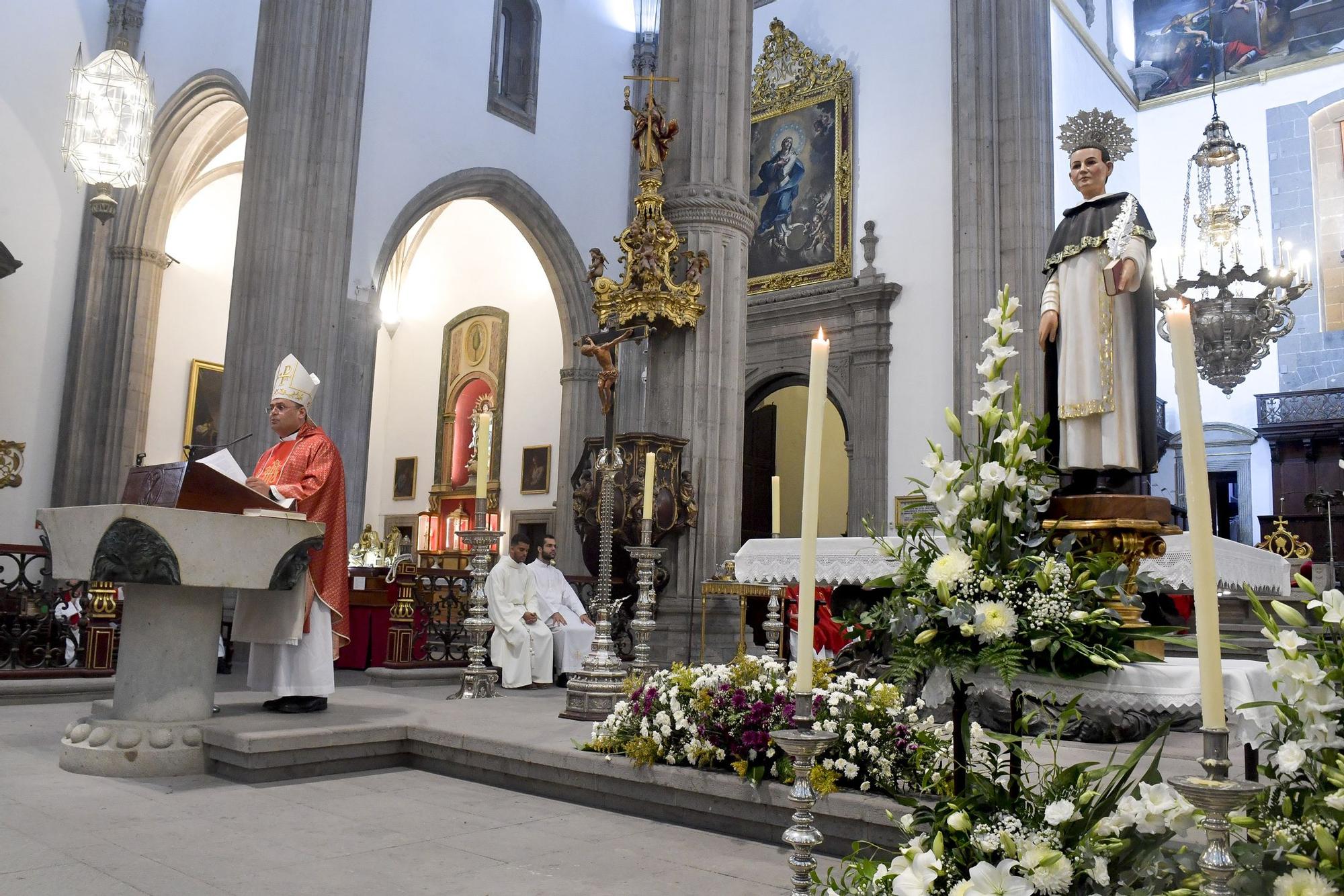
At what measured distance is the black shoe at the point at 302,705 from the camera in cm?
525

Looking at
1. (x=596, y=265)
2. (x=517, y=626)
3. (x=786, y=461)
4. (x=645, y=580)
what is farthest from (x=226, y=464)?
(x=786, y=461)

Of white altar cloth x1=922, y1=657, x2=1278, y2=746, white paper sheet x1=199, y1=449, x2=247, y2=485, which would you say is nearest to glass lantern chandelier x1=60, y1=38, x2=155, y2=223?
white paper sheet x1=199, y1=449, x2=247, y2=485

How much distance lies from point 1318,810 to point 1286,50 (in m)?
22.0

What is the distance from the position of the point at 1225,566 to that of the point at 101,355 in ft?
49.2

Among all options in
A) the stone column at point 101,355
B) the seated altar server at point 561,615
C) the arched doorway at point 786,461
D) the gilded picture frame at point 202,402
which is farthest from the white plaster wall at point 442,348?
the seated altar server at point 561,615

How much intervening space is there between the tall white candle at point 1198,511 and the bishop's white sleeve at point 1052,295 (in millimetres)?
2246

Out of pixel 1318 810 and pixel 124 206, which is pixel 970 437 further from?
pixel 124 206

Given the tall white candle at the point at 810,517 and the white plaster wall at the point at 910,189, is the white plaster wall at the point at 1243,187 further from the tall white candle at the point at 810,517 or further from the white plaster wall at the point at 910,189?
the tall white candle at the point at 810,517

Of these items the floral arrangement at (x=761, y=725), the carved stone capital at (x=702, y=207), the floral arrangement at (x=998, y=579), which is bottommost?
the floral arrangement at (x=761, y=725)

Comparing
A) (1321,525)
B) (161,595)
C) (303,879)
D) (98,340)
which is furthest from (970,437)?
(98,340)

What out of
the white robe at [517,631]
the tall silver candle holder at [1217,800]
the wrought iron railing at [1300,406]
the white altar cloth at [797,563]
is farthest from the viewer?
the wrought iron railing at [1300,406]

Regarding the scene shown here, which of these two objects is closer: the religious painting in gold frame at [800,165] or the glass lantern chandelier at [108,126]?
the glass lantern chandelier at [108,126]

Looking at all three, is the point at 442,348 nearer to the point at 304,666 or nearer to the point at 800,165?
the point at 800,165

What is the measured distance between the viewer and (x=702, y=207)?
8.40 meters
